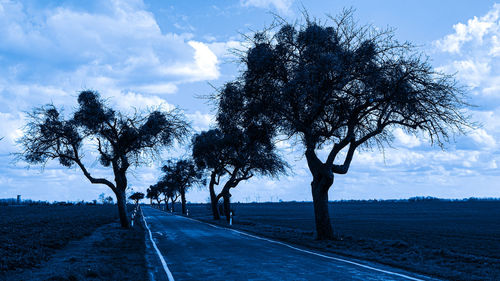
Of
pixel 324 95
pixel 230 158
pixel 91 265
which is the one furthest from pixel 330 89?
pixel 230 158

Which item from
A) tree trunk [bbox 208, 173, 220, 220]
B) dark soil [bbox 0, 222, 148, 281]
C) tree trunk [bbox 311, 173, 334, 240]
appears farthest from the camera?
tree trunk [bbox 208, 173, 220, 220]

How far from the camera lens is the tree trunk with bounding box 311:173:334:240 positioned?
21.2m

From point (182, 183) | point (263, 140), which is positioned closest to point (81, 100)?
point (263, 140)

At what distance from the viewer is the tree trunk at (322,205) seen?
2122 cm

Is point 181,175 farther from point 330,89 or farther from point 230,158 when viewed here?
point 330,89

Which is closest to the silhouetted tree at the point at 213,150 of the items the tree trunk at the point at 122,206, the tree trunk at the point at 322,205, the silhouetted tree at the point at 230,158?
the silhouetted tree at the point at 230,158

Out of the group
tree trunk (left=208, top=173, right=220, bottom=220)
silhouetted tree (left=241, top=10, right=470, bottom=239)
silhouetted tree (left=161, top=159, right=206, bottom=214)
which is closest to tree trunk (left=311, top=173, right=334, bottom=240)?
silhouetted tree (left=241, top=10, right=470, bottom=239)

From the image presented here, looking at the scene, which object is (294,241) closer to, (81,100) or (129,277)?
(129,277)

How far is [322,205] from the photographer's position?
70.5 ft

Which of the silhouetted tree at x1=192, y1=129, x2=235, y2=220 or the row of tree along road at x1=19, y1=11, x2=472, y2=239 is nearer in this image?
the row of tree along road at x1=19, y1=11, x2=472, y2=239

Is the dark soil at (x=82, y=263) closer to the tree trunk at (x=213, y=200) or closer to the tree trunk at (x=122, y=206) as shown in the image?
the tree trunk at (x=122, y=206)

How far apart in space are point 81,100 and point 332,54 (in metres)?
19.2

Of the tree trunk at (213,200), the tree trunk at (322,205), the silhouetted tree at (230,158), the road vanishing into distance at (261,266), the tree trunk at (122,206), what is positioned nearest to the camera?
the road vanishing into distance at (261,266)

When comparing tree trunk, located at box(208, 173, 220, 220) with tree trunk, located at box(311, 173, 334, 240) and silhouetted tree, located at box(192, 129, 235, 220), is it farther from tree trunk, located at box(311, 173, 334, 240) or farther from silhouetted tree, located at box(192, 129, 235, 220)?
tree trunk, located at box(311, 173, 334, 240)
